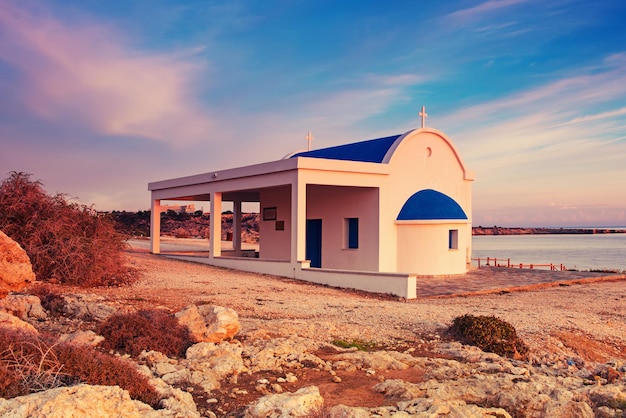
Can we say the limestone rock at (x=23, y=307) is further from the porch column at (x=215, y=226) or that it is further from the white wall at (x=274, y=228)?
the white wall at (x=274, y=228)

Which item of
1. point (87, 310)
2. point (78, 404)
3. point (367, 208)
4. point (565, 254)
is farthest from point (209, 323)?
point (565, 254)

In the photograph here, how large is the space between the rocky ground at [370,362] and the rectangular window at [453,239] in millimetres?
6876

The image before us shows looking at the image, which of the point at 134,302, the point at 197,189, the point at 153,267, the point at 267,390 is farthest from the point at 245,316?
the point at 197,189

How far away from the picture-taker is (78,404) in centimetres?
434

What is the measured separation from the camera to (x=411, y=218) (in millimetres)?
20422

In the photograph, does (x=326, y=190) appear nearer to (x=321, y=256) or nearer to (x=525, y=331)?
(x=321, y=256)

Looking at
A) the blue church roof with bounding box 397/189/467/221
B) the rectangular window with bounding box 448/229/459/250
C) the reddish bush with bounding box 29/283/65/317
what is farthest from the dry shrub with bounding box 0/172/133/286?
the rectangular window with bounding box 448/229/459/250

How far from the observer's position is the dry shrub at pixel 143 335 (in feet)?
24.8

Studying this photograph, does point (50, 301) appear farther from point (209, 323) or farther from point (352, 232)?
point (352, 232)

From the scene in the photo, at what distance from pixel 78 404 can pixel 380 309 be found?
28.9 feet

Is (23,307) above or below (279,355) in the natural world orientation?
above

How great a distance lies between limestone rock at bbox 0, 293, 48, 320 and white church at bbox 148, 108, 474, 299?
961 centimetres

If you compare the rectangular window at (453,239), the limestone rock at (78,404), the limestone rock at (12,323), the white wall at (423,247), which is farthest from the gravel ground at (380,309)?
the limestone rock at (78,404)

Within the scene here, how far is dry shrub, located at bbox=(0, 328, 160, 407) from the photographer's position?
15.8 ft
